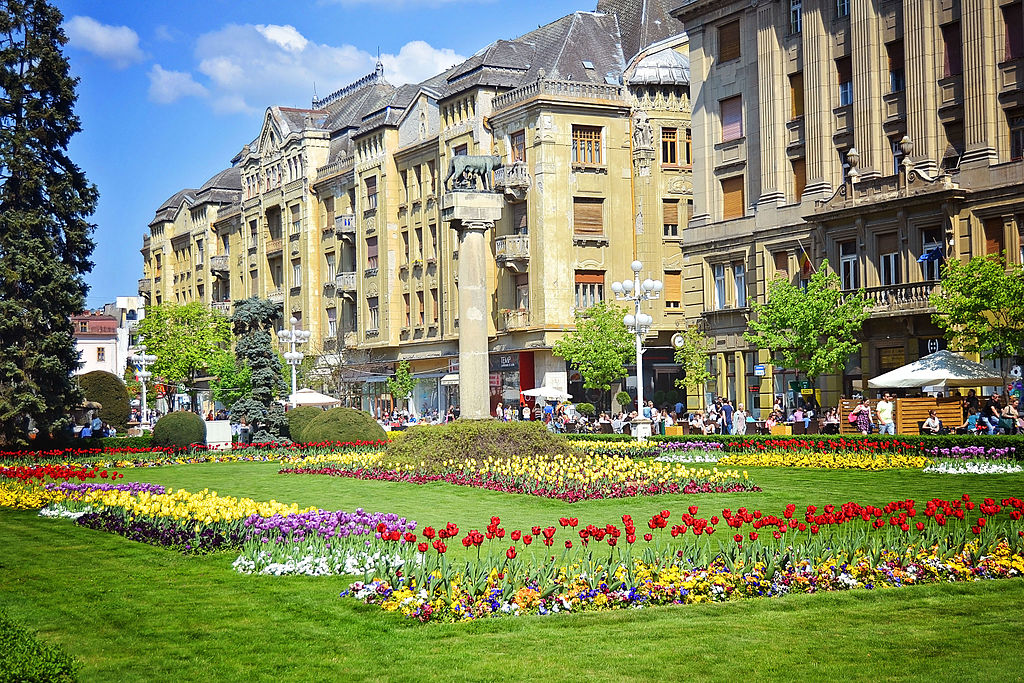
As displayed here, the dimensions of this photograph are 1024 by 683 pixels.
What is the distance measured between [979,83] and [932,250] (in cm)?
502

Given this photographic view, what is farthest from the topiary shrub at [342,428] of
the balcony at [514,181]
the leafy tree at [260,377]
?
the balcony at [514,181]

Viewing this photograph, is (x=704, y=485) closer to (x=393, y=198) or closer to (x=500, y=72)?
(x=500, y=72)

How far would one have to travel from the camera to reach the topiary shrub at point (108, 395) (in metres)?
54.1

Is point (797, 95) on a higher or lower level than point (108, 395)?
higher

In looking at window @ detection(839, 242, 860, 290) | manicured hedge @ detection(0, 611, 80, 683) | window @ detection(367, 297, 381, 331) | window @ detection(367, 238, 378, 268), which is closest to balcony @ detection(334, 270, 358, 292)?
window @ detection(367, 238, 378, 268)

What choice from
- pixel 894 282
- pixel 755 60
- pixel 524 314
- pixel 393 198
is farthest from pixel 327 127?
pixel 894 282

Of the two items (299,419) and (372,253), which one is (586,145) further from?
(299,419)

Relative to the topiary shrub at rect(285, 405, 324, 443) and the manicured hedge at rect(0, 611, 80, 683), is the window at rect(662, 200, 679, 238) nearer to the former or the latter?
the topiary shrub at rect(285, 405, 324, 443)

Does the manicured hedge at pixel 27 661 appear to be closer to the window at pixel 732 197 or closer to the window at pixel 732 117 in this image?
the window at pixel 732 197

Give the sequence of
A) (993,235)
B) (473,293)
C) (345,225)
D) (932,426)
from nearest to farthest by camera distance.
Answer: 1. (473,293)
2. (932,426)
3. (993,235)
4. (345,225)

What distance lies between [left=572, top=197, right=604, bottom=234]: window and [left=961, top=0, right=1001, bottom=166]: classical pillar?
2175cm

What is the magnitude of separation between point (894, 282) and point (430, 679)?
108 ft

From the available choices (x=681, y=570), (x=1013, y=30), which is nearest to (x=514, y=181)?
(x=1013, y=30)

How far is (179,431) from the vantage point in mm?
36156
